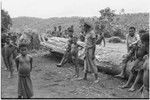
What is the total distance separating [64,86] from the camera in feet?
23.0

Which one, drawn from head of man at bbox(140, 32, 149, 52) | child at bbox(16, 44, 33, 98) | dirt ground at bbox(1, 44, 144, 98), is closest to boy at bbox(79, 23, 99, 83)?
dirt ground at bbox(1, 44, 144, 98)

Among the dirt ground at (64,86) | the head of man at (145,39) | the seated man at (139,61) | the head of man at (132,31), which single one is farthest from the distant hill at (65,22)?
the head of man at (145,39)

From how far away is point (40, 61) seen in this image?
10727mm

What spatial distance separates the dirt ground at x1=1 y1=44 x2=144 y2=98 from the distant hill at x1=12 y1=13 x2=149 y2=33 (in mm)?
16491

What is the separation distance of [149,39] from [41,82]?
10.5 feet

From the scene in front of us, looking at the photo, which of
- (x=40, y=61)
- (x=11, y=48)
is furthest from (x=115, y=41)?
(x=11, y=48)

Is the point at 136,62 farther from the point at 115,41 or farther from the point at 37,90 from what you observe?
the point at 115,41

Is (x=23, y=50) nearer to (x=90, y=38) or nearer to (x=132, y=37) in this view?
(x=90, y=38)

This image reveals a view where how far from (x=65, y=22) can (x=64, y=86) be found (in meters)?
26.4

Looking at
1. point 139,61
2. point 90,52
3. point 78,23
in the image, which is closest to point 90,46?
point 90,52

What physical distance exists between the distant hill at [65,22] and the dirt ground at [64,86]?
54.1ft

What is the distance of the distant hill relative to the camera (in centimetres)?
2756

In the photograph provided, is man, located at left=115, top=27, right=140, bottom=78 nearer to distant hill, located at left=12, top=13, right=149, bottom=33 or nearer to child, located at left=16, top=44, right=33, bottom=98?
child, located at left=16, top=44, right=33, bottom=98

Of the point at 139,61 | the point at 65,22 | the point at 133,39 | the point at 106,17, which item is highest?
the point at 65,22
